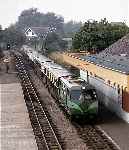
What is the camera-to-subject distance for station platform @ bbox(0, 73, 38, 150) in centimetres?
1945

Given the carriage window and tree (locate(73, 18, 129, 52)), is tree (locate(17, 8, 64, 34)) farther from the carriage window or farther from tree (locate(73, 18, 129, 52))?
the carriage window

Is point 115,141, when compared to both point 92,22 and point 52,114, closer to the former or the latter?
point 52,114

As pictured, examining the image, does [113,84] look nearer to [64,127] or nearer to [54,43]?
[64,127]

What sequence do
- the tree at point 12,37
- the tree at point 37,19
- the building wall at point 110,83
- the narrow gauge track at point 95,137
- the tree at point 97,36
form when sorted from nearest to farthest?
1. the narrow gauge track at point 95,137
2. the building wall at point 110,83
3. the tree at point 97,36
4. the tree at point 12,37
5. the tree at point 37,19

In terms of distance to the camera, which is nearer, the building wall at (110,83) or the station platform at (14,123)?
the station platform at (14,123)

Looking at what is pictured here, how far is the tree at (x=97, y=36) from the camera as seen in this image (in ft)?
191

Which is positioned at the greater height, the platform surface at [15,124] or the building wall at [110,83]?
the building wall at [110,83]

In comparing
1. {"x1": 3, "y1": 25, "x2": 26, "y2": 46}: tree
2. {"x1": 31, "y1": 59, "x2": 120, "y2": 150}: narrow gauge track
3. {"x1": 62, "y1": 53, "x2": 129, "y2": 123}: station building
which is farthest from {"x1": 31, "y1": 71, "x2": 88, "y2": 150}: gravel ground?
{"x1": 3, "y1": 25, "x2": 26, "y2": 46}: tree

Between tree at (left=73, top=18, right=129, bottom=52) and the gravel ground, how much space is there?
24.5 metres

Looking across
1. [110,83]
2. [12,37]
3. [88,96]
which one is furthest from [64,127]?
[12,37]

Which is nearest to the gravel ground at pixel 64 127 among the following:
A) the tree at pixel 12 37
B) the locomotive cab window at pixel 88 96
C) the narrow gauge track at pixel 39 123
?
the narrow gauge track at pixel 39 123

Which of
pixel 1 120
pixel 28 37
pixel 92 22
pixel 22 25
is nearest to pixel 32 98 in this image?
pixel 1 120

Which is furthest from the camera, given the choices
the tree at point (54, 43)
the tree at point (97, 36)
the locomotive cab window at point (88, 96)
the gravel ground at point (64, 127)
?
the tree at point (54, 43)

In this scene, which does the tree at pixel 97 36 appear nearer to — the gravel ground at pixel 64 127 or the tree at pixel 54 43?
the gravel ground at pixel 64 127
